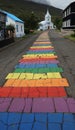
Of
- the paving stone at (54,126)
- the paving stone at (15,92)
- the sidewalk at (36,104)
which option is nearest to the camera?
the paving stone at (54,126)

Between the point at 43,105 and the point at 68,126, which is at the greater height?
the point at 43,105

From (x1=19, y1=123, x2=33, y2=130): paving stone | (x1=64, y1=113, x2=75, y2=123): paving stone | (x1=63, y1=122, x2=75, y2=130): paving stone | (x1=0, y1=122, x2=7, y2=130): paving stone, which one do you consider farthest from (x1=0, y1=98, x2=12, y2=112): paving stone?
(x1=63, y1=122, x2=75, y2=130): paving stone

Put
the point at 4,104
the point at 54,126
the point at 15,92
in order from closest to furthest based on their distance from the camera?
the point at 54,126 → the point at 4,104 → the point at 15,92

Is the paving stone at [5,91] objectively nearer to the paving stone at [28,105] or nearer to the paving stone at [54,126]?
the paving stone at [28,105]

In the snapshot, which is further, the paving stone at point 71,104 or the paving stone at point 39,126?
the paving stone at point 71,104

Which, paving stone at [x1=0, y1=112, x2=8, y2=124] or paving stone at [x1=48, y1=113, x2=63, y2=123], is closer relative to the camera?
paving stone at [x1=48, y1=113, x2=63, y2=123]

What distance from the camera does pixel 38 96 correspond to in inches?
284

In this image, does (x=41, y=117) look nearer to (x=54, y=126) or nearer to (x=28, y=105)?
(x=54, y=126)

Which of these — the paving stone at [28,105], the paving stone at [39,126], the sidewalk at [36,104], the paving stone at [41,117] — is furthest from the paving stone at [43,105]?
the paving stone at [39,126]

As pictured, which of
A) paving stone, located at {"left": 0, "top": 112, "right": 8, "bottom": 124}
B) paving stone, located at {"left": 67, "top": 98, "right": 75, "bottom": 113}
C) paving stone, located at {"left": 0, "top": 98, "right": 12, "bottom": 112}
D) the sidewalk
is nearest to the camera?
the sidewalk

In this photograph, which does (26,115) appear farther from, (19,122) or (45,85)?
(45,85)

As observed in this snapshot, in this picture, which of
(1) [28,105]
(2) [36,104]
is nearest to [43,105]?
(2) [36,104]

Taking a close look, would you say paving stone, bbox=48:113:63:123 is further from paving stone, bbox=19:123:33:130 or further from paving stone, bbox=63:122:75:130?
paving stone, bbox=19:123:33:130

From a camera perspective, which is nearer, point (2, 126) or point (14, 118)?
point (2, 126)
